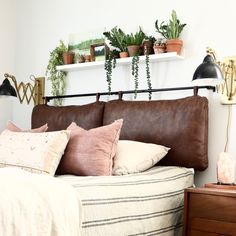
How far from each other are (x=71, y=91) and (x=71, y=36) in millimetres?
483

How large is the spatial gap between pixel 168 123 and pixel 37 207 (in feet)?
4.67

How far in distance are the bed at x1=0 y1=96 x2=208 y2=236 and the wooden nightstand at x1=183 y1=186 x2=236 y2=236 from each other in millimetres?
108

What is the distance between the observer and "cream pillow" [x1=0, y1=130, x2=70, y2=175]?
244 cm

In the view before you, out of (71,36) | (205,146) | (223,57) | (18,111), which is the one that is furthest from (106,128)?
(18,111)

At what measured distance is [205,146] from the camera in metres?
2.71

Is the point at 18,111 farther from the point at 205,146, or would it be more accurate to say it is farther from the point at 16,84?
the point at 205,146

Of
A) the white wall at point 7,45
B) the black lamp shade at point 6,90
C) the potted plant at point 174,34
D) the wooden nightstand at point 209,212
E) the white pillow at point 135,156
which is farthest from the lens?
the white wall at point 7,45

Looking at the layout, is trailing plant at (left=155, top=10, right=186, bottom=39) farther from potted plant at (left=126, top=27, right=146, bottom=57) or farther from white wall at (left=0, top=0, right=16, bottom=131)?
white wall at (left=0, top=0, right=16, bottom=131)

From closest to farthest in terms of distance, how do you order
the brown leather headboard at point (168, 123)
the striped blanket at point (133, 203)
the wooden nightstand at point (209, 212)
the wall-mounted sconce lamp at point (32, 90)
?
the striped blanket at point (133, 203), the wooden nightstand at point (209, 212), the brown leather headboard at point (168, 123), the wall-mounted sconce lamp at point (32, 90)

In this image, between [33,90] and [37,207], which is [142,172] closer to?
[37,207]

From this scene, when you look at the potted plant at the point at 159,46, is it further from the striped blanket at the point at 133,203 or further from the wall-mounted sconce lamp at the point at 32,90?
the wall-mounted sconce lamp at the point at 32,90

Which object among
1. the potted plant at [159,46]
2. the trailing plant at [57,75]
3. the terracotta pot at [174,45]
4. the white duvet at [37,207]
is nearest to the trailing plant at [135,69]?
the potted plant at [159,46]

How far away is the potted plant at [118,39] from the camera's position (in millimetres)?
3230

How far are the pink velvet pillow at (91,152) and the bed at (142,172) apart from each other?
0.02 meters
